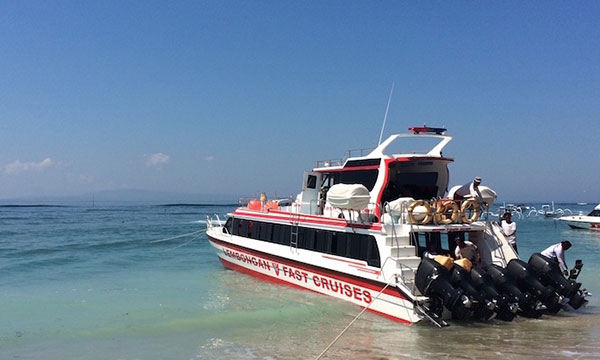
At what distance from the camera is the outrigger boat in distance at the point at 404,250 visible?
10242 millimetres

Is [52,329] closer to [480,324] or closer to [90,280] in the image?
[90,280]

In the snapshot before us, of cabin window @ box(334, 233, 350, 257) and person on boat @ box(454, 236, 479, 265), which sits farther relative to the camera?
cabin window @ box(334, 233, 350, 257)

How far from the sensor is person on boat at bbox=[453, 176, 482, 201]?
40.0 ft

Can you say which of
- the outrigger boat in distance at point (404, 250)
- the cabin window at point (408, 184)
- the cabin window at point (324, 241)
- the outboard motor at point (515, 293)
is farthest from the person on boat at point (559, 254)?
the cabin window at point (324, 241)

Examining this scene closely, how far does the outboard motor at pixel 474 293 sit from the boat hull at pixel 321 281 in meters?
1.07

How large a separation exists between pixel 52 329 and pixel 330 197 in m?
7.07

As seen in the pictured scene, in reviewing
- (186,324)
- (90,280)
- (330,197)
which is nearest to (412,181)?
(330,197)

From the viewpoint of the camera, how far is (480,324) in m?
10.4

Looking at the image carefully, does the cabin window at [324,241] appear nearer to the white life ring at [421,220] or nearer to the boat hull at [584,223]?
the white life ring at [421,220]

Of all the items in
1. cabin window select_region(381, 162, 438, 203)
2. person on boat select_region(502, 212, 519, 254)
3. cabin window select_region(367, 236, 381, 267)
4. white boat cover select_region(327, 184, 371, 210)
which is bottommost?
cabin window select_region(367, 236, 381, 267)

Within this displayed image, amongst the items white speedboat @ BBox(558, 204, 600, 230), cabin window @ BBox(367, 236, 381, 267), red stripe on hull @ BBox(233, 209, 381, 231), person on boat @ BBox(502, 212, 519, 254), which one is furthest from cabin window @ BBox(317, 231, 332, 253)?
white speedboat @ BBox(558, 204, 600, 230)

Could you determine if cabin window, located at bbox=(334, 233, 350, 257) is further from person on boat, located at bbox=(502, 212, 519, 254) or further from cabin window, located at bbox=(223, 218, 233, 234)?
cabin window, located at bbox=(223, 218, 233, 234)

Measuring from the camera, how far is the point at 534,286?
35.1 ft

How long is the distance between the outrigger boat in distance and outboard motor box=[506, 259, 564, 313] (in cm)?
2
